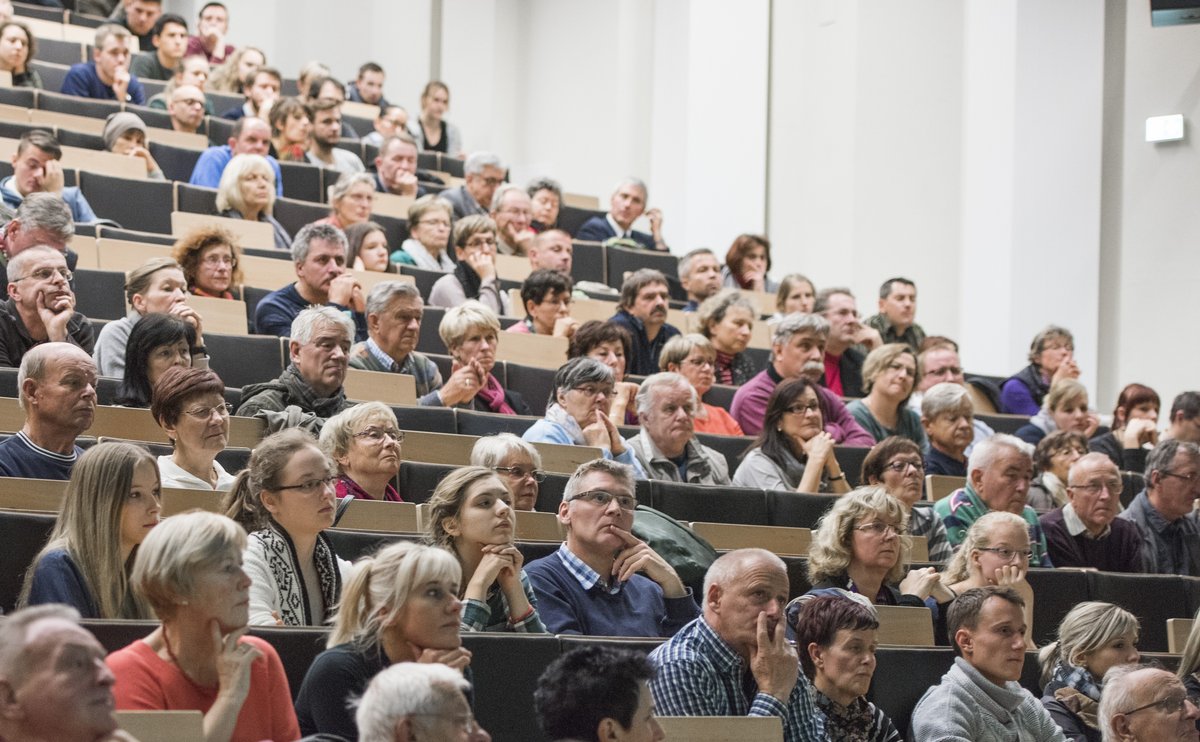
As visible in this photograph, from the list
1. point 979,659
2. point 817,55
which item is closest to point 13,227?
point 979,659

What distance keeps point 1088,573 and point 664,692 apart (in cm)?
165

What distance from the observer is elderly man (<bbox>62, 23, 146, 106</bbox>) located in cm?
707

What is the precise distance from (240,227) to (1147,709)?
365 cm

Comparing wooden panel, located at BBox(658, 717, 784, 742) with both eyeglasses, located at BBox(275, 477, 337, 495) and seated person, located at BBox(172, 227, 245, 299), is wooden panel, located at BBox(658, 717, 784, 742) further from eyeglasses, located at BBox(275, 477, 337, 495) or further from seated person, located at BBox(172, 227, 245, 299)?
seated person, located at BBox(172, 227, 245, 299)

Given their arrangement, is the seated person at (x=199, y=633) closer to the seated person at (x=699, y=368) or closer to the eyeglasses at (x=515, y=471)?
the eyeglasses at (x=515, y=471)

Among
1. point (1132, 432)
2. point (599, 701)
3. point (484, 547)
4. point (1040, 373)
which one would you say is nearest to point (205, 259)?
point (484, 547)

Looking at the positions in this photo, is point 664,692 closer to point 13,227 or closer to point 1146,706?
point 1146,706

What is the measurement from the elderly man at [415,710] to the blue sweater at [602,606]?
41.1 inches

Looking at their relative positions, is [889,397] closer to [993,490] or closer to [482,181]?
[993,490]

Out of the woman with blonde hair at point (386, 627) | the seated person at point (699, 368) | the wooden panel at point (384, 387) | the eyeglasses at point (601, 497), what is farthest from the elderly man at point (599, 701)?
the seated person at point (699, 368)

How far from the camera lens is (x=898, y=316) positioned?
6223mm

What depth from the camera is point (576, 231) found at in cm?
758

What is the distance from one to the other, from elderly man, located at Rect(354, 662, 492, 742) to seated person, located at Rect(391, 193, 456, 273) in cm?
412

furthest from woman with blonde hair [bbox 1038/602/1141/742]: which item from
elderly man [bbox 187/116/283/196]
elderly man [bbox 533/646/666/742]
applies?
elderly man [bbox 187/116/283/196]
